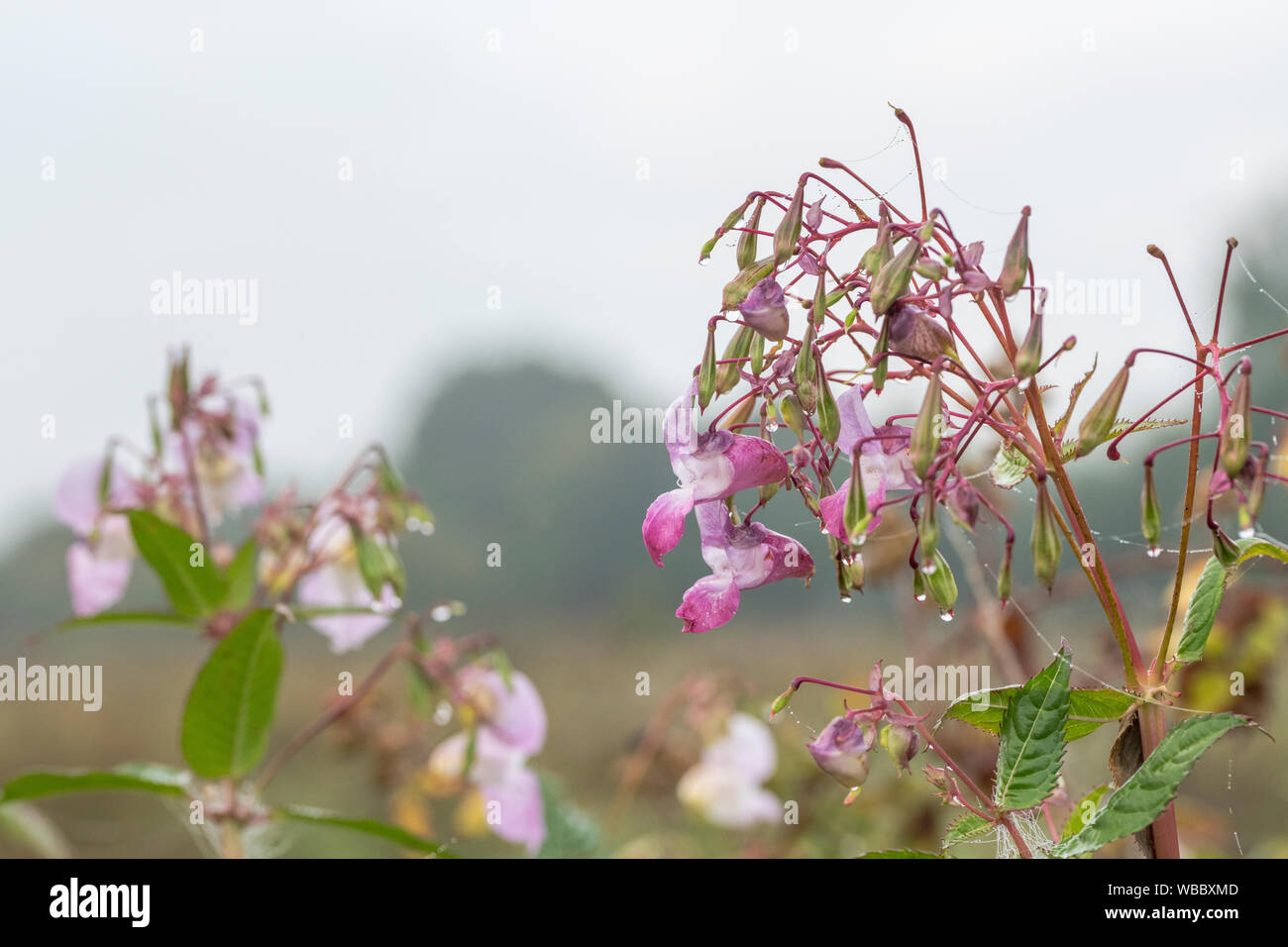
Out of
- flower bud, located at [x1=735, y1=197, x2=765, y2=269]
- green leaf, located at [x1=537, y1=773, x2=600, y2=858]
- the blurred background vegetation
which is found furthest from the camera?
the blurred background vegetation

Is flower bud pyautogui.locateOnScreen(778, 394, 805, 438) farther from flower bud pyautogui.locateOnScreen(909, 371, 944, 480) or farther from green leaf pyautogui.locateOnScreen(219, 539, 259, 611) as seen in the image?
green leaf pyautogui.locateOnScreen(219, 539, 259, 611)

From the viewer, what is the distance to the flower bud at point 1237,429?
1.04 feet

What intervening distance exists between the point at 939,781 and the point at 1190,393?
0.61 feet

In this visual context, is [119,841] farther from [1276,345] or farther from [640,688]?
[1276,345]

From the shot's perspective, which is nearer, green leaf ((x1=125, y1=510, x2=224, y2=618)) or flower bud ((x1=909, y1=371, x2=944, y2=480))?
flower bud ((x1=909, y1=371, x2=944, y2=480))

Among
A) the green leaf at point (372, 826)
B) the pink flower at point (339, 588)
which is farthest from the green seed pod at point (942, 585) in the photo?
the pink flower at point (339, 588)

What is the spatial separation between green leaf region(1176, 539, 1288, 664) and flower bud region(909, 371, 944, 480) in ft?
0.43

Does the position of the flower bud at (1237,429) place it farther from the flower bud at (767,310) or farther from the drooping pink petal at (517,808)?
the drooping pink petal at (517,808)

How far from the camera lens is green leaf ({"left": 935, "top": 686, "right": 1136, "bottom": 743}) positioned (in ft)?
1.28

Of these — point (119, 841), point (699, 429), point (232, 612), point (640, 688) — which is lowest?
point (119, 841)

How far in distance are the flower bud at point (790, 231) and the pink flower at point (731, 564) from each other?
95 mm

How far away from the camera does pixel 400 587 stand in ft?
2.39

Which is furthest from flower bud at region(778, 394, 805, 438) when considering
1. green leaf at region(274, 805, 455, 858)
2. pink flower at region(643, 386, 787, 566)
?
green leaf at region(274, 805, 455, 858)
